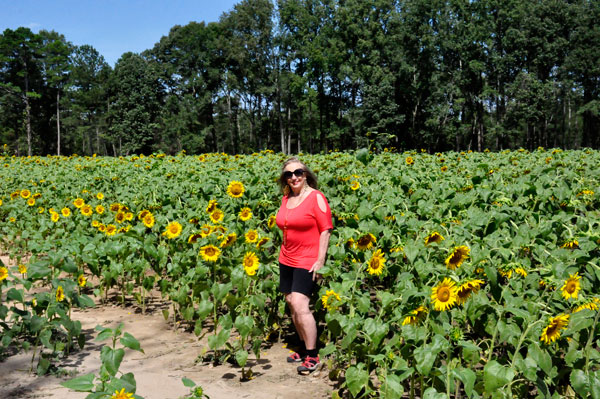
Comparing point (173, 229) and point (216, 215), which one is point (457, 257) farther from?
point (173, 229)

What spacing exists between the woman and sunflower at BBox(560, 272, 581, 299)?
5.38 feet

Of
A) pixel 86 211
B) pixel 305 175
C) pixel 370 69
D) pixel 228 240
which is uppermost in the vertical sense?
pixel 370 69

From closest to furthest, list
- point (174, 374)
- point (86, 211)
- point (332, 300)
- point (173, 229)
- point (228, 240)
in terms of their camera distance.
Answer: point (332, 300) → point (174, 374) → point (228, 240) → point (173, 229) → point (86, 211)

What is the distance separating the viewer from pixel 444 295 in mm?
2338

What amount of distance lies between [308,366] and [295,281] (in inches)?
24.9

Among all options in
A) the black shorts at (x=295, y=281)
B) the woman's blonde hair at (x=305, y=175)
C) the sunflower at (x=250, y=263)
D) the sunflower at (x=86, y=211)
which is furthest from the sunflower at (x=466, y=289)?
the sunflower at (x=86, y=211)

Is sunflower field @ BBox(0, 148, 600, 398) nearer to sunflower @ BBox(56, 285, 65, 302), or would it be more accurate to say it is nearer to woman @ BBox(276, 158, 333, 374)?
sunflower @ BBox(56, 285, 65, 302)

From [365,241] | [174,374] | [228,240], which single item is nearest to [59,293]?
Result: [174,374]

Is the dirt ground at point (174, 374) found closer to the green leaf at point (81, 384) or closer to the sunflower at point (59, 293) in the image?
the sunflower at point (59, 293)

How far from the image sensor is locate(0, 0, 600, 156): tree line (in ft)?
120

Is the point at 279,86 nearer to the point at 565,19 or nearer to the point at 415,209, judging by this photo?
the point at 565,19

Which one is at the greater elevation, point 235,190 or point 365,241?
point 235,190

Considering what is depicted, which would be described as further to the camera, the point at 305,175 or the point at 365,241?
the point at 305,175

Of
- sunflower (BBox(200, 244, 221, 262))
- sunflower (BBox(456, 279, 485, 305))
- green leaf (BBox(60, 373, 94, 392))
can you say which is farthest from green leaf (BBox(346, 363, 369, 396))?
sunflower (BBox(200, 244, 221, 262))
